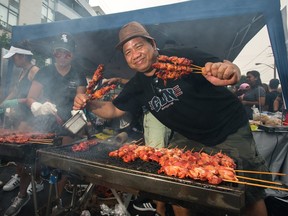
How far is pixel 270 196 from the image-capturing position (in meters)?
Result: 3.20

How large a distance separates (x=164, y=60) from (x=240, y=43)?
5279mm

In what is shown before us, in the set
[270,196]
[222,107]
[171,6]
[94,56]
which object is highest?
[171,6]

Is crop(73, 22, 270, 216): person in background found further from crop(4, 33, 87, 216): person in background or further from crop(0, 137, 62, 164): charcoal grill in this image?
crop(4, 33, 87, 216): person in background

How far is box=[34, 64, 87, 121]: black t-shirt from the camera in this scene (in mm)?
4094

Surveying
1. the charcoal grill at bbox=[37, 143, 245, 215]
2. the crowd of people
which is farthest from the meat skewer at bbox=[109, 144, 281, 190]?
the crowd of people

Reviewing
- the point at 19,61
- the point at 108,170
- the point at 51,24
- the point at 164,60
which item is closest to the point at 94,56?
the point at 51,24

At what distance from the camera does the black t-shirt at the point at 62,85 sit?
4.09 metres

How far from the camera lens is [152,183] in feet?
5.54

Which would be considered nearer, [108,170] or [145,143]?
[108,170]

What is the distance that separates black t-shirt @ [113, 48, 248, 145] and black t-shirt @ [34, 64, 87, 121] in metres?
1.95

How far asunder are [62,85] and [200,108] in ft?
9.12

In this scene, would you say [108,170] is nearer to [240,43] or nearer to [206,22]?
[206,22]

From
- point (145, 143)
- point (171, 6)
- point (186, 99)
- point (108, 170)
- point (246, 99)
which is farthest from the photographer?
point (246, 99)

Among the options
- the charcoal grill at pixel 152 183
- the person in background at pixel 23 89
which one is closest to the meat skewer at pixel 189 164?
the charcoal grill at pixel 152 183
